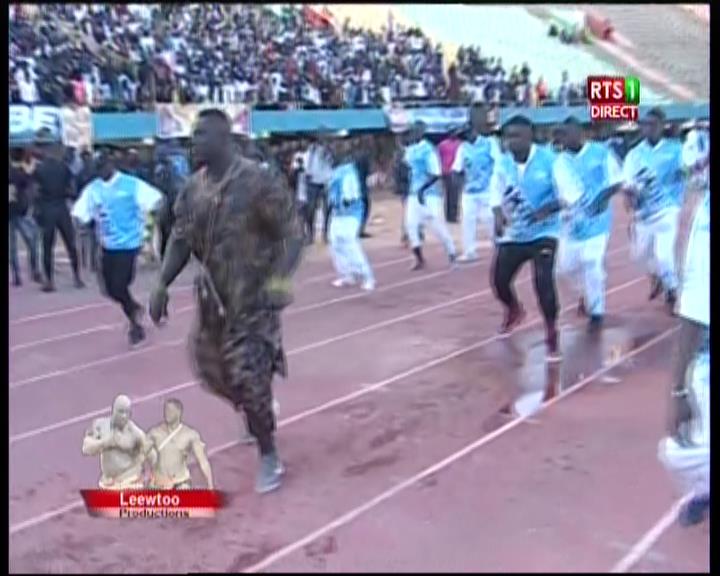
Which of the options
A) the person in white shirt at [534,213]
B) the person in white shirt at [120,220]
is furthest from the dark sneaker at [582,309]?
the person in white shirt at [120,220]

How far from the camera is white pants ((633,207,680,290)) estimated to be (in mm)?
7020

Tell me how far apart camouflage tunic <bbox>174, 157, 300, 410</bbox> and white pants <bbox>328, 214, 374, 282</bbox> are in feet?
14.0

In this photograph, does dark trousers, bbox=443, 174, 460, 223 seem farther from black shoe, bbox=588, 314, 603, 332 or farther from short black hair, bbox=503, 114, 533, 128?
short black hair, bbox=503, 114, 533, 128

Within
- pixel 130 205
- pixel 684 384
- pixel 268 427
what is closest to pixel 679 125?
pixel 684 384

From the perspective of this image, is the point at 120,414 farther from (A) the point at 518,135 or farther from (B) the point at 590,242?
(B) the point at 590,242

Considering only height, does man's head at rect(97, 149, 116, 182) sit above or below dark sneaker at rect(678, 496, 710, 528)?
above

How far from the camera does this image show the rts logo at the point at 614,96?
175 inches

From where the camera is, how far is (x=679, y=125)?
5109 mm

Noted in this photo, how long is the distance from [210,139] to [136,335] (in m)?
2.39

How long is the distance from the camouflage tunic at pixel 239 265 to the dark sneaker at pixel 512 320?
241 centimetres

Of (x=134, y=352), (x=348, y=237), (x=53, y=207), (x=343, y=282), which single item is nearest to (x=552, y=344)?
(x=134, y=352)

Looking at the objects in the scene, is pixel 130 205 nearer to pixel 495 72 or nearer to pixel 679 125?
pixel 495 72

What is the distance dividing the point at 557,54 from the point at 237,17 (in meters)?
1.40

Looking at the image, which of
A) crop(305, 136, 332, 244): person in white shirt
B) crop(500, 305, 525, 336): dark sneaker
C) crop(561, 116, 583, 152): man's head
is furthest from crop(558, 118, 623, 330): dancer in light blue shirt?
crop(305, 136, 332, 244): person in white shirt
